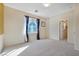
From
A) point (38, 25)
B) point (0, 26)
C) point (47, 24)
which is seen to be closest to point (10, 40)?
point (0, 26)

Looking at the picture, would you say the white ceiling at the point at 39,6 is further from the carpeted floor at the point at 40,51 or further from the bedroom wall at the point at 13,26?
the carpeted floor at the point at 40,51

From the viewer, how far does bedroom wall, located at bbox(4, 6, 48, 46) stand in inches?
225

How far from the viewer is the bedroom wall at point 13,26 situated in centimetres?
571

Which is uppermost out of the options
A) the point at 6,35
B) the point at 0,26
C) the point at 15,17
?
the point at 15,17

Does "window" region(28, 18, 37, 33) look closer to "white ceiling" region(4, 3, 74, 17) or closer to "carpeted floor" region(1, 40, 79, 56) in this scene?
"white ceiling" region(4, 3, 74, 17)

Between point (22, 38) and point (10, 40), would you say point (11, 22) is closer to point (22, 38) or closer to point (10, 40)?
point (10, 40)

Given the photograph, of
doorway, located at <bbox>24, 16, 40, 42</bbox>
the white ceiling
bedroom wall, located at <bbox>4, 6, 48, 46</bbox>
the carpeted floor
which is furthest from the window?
the carpeted floor

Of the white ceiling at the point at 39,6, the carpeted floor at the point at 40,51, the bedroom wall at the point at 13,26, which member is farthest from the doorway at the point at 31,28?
the carpeted floor at the point at 40,51

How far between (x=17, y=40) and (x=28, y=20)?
1.91 meters

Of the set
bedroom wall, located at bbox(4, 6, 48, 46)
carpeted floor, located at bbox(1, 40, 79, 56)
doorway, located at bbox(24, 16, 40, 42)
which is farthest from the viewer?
doorway, located at bbox(24, 16, 40, 42)

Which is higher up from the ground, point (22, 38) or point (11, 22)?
point (11, 22)

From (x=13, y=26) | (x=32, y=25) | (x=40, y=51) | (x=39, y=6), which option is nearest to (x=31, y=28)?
(x=32, y=25)

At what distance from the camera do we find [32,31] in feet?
27.7

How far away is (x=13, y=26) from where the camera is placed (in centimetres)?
625
